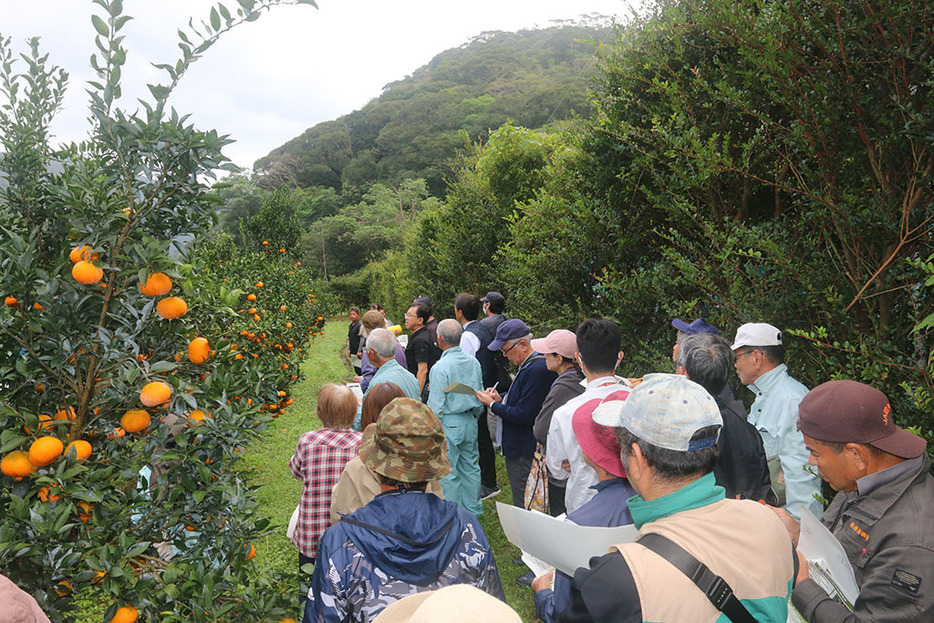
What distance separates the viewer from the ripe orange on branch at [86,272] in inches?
70.7

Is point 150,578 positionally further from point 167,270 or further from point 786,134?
point 786,134

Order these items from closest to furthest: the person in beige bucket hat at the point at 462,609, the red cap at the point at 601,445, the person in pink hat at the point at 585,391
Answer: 1. the person in beige bucket hat at the point at 462,609
2. the red cap at the point at 601,445
3. the person in pink hat at the point at 585,391

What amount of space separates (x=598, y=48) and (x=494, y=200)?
5.74 m

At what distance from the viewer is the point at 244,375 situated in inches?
88.7

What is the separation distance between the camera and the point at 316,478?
3252 mm

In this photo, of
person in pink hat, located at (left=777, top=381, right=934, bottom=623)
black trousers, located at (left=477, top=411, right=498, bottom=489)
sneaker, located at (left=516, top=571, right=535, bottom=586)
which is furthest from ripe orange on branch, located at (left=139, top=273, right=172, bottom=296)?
black trousers, located at (left=477, top=411, right=498, bottom=489)

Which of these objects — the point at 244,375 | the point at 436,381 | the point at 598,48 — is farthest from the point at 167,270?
the point at 598,48

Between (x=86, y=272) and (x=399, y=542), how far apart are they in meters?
1.35

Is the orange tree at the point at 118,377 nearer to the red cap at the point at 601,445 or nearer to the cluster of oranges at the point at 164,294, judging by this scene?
the cluster of oranges at the point at 164,294

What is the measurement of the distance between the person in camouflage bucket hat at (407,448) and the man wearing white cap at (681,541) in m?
0.71

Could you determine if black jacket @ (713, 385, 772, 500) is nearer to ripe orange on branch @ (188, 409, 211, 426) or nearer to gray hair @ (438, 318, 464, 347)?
ripe orange on branch @ (188, 409, 211, 426)

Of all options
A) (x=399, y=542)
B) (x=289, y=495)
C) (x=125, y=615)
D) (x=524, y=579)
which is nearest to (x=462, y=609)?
(x=399, y=542)

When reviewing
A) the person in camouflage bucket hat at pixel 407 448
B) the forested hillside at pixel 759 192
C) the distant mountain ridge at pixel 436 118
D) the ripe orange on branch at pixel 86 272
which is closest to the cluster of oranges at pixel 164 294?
the ripe orange on branch at pixel 86 272

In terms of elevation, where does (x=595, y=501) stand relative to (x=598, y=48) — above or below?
below
